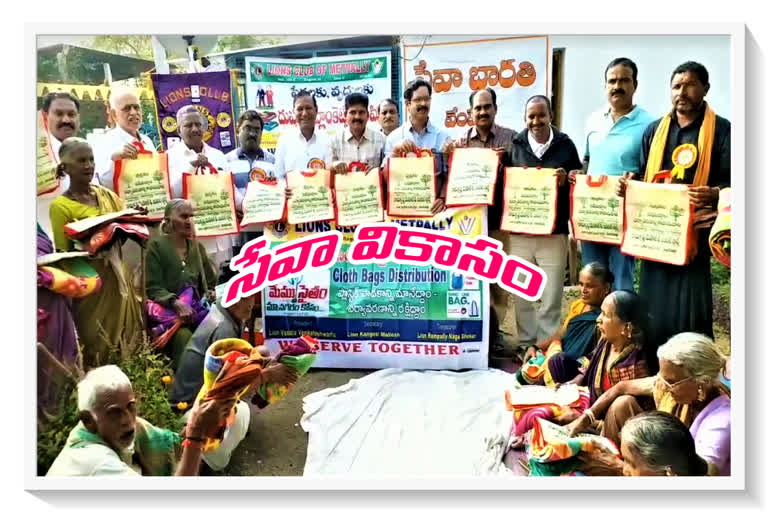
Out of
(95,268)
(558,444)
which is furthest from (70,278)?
(558,444)

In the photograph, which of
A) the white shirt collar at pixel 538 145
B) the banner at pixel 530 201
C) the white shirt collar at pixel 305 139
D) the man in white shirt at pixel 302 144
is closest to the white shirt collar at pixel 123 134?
the man in white shirt at pixel 302 144

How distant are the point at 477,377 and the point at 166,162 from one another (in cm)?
227

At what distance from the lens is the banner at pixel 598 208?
4.60 metres

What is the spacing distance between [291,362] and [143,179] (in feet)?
4.55

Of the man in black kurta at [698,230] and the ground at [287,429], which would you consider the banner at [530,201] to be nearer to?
the ground at [287,429]

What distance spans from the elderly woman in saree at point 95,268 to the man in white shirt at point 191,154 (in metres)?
0.36

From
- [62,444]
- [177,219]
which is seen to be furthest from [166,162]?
[62,444]

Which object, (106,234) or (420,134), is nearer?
(106,234)

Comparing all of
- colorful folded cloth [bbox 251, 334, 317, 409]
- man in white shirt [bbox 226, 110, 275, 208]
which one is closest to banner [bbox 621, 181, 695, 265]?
colorful folded cloth [bbox 251, 334, 317, 409]

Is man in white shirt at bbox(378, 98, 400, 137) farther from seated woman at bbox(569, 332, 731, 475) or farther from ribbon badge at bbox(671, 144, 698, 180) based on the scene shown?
seated woman at bbox(569, 332, 731, 475)

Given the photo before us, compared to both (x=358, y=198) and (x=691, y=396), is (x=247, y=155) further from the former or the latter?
(x=691, y=396)

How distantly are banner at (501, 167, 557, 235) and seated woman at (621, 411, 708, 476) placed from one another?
1.21m

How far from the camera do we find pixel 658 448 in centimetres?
441
